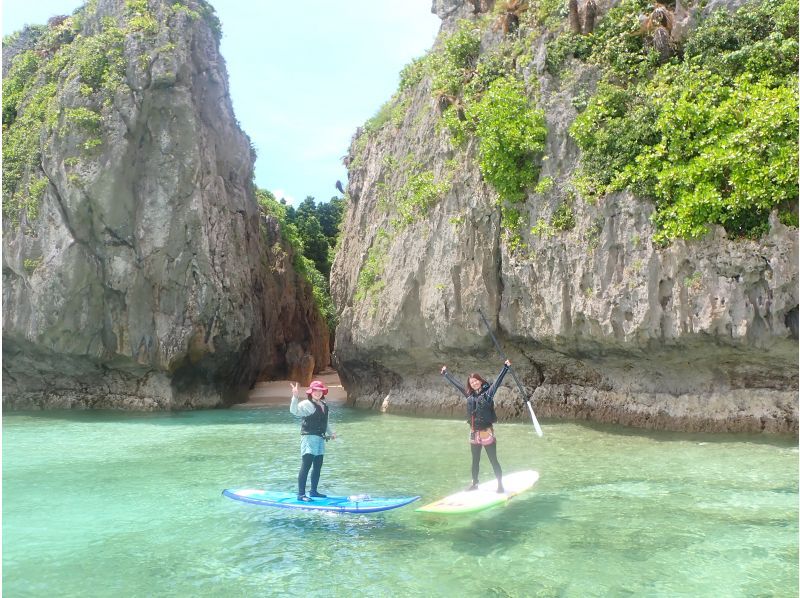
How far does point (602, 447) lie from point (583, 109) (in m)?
8.69

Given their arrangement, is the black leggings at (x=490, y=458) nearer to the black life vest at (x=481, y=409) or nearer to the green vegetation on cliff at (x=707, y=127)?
the black life vest at (x=481, y=409)

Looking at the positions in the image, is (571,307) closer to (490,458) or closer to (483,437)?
(483,437)

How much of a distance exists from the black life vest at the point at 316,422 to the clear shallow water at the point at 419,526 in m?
1.14

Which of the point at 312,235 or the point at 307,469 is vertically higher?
the point at 312,235

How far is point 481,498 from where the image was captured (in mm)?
8070

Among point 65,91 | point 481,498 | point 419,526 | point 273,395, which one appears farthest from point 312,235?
point 419,526

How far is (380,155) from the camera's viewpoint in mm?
24375

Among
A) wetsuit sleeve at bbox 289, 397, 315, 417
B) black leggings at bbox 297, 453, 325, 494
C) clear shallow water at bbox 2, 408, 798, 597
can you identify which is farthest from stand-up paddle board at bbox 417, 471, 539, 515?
wetsuit sleeve at bbox 289, 397, 315, 417

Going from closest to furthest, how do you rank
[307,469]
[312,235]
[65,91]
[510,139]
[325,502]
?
[325,502] → [307,469] → [510,139] → [65,91] → [312,235]

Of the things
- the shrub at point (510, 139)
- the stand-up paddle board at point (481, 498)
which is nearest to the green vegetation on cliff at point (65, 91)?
the shrub at point (510, 139)

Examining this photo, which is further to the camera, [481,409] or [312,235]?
[312,235]

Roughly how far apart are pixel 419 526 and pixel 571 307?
29.6 feet

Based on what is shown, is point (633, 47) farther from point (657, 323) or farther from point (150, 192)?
point (150, 192)

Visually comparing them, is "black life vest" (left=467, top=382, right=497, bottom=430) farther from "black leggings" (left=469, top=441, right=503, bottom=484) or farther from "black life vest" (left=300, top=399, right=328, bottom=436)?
"black life vest" (left=300, top=399, right=328, bottom=436)
